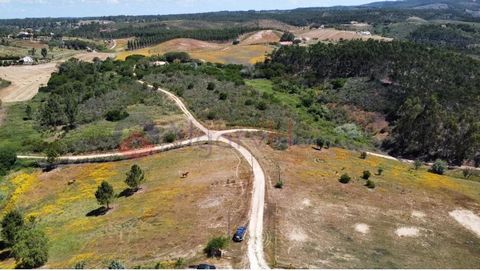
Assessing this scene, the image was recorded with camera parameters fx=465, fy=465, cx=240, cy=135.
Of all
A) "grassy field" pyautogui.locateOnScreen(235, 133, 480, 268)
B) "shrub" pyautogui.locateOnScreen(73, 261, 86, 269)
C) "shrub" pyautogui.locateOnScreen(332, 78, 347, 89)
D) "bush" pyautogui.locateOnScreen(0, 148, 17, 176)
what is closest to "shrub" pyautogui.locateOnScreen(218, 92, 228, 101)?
"grassy field" pyautogui.locateOnScreen(235, 133, 480, 268)

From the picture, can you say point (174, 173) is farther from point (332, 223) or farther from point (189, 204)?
point (332, 223)

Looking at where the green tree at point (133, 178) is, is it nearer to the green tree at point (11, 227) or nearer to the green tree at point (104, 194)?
the green tree at point (104, 194)

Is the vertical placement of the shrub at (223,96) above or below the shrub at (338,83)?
above

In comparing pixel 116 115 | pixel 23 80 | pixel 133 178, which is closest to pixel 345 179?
pixel 133 178

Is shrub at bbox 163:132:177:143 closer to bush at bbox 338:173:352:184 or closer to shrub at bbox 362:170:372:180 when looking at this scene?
bush at bbox 338:173:352:184

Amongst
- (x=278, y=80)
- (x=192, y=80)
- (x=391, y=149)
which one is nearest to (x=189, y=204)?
(x=391, y=149)

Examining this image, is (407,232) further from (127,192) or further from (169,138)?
(169,138)

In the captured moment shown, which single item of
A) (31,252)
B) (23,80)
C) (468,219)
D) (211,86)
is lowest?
(23,80)

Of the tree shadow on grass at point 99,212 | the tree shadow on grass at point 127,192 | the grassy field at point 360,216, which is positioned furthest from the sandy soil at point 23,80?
the grassy field at point 360,216
